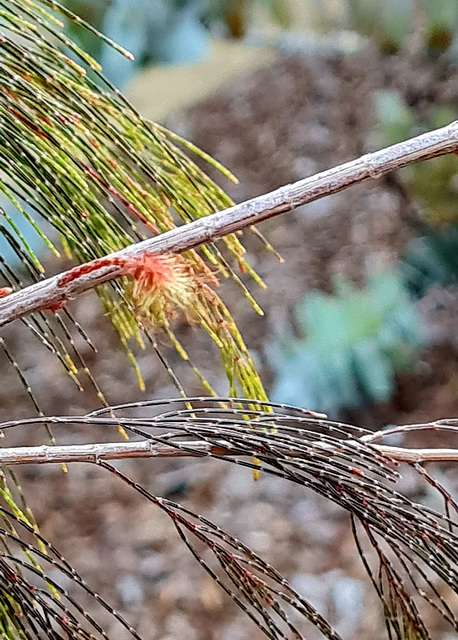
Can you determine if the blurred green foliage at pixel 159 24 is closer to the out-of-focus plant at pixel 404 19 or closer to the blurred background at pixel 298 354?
the blurred background at pixel 298 354

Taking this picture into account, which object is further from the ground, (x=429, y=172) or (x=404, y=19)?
(x=404, y=19)

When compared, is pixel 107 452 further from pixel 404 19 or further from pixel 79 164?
pixel 404 19

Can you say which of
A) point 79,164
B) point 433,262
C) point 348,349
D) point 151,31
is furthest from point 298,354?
point 79,164

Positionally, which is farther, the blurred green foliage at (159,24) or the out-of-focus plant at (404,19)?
the blurred green foliage at (159,24)

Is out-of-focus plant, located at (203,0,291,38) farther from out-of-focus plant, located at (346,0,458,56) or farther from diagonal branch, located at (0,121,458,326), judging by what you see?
diagonal branch, located at (0,121,458,326)

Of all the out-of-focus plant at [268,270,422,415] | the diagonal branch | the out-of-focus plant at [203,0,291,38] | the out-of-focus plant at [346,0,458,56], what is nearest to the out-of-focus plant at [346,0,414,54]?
the out-of-focus plant at [346,0,458,56]

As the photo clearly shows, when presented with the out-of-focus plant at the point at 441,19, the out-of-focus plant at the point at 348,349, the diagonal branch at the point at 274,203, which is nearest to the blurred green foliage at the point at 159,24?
the out-of-focus plant at the point at 441,19
